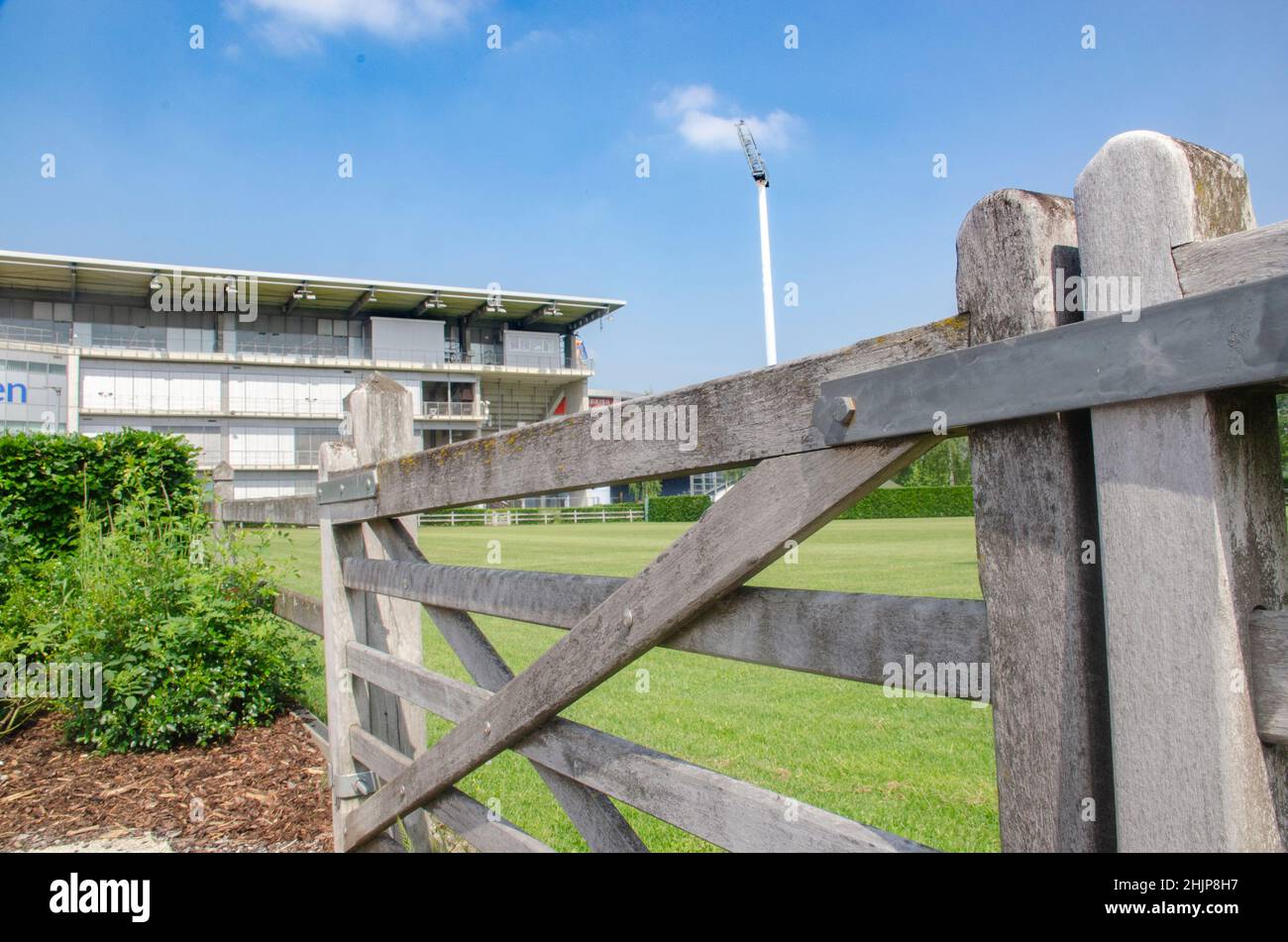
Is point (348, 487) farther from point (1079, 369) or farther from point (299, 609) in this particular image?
point (1079, 369)

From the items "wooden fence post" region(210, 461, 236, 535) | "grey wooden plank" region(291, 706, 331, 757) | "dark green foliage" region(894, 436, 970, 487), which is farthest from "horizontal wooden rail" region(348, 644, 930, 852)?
"dark green foliage" region(894, 436, 970, 487)

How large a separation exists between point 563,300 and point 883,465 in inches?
2364

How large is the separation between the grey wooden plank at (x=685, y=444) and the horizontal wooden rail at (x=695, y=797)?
61 cm

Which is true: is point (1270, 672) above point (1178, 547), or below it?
below

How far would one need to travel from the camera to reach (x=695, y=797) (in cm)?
177

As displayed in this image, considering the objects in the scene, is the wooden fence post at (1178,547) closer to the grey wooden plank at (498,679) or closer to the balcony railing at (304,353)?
the grey wooden plank at (498,679)

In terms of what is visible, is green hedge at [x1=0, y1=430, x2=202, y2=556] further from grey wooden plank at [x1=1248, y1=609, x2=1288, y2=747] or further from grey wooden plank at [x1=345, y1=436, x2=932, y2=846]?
grey wooden plank at [x1=1248, y1=609, x2=1288, y2=747]

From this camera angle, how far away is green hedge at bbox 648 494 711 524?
48.1m

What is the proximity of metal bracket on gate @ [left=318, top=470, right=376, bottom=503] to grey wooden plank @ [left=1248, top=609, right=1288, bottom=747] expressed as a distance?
9.47 ft

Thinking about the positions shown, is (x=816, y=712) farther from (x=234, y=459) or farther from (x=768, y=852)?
(x=234, y=459)

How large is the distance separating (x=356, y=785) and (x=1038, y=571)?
3.30 meters

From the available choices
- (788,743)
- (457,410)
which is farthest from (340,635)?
(457,410)

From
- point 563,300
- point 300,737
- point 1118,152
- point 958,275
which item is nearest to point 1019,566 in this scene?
point 958,275
